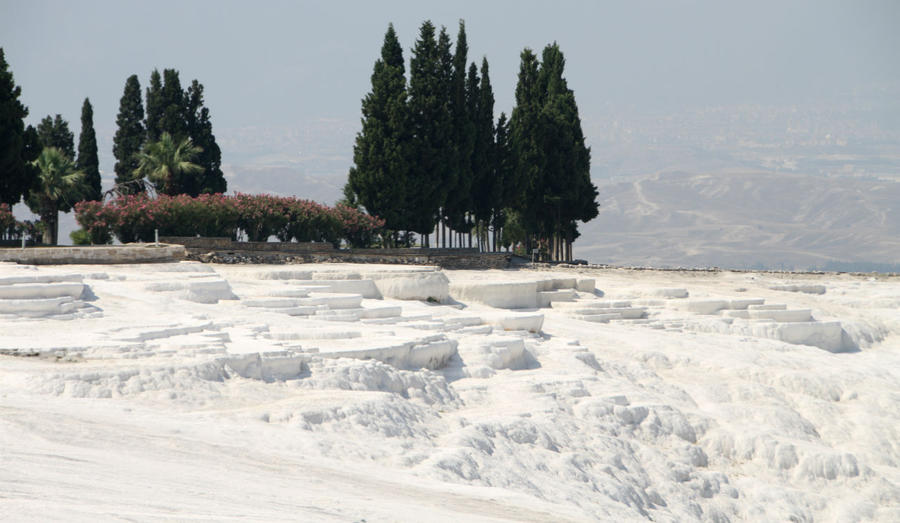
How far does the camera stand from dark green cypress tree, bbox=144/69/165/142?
4450cm

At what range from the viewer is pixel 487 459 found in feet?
38.3

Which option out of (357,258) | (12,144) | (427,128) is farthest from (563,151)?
(12,144)

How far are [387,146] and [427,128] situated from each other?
1761 millimetres

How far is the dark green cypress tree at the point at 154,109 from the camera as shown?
44.5m

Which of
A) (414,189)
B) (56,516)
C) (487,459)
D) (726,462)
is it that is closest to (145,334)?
(487,459)

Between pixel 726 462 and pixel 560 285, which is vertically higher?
pixel 560 285

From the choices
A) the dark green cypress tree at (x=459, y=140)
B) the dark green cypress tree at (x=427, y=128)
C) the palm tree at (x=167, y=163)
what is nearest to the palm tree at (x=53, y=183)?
the palm tree at (x=167, y=163)

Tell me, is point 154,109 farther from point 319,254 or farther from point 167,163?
point 319,254

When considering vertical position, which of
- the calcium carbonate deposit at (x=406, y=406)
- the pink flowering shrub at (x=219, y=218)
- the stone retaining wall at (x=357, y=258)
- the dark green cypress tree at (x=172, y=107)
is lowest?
the calcium carbonate deposit at (x=406, y=406)

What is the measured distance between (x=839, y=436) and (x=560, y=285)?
522 inches

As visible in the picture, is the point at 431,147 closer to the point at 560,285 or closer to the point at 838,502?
the point at 560,285

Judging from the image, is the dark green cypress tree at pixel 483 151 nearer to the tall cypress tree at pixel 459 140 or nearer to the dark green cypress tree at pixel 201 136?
the tall cypress tree at pixel 459 140

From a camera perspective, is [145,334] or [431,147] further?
[431,147]

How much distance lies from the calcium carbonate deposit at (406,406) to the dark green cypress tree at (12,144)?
782cm
